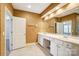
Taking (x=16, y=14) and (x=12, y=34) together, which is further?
(x=16, y=14)

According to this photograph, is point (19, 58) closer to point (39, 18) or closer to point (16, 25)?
point (16, 25)

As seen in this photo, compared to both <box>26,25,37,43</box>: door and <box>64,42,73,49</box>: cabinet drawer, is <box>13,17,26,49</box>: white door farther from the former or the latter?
<box>64,42,73,49</box>: cabinet drawer

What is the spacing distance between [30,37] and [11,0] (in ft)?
18.7

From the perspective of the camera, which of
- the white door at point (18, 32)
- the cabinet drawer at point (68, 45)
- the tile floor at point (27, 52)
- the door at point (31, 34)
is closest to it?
the cabinet drawer at point (68, 45)

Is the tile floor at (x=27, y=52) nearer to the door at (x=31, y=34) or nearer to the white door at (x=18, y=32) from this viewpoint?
the white door at (x=18, y=32)

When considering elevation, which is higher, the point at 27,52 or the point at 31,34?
the point at 31,34

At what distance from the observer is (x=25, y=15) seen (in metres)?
7.97

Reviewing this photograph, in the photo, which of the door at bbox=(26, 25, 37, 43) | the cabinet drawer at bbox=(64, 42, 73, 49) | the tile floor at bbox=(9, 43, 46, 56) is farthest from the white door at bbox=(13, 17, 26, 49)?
the cabinet drawer at bbox=(64, 42, 73, 49)

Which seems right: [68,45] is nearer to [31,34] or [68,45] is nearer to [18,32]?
[18,32]

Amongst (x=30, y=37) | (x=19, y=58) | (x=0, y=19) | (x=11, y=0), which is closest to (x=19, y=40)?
(x=30, y=37)

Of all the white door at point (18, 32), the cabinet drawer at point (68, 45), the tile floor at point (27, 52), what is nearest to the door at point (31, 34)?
the white door at point (18, 32)

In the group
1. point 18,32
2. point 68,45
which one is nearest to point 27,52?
point 18,32

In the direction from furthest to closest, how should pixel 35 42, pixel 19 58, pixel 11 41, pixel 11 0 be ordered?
pixel 35 42, pixel 11 41, pixel 11 0, pixel 19 58

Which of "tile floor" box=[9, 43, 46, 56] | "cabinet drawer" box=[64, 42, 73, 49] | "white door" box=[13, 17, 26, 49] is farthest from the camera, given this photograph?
"white door" box=[13, 17, 26, 49]
